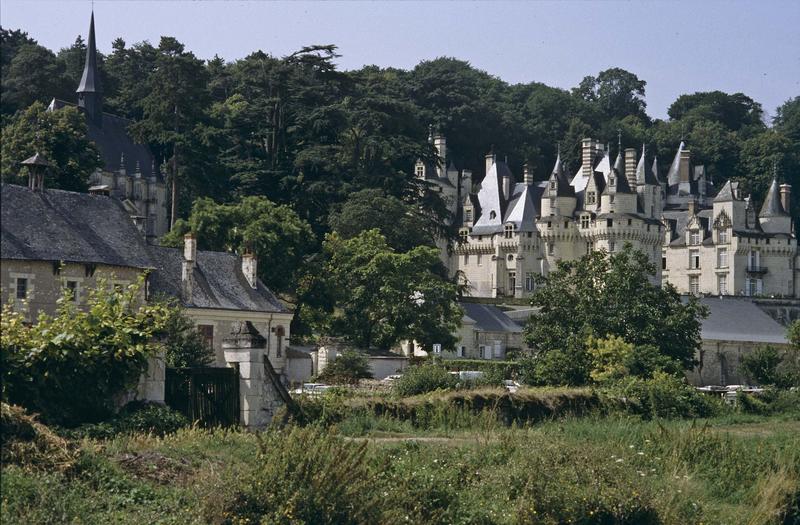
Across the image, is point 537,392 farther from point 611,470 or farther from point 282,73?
point 282,73

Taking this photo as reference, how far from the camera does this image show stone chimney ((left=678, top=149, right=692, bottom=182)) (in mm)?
136250

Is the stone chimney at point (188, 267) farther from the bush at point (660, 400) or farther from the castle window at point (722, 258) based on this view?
the castle window at point (722, 258)

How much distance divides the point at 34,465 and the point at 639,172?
109 m

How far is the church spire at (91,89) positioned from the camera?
70.1 metres

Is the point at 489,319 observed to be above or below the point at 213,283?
below

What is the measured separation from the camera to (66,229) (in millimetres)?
33062

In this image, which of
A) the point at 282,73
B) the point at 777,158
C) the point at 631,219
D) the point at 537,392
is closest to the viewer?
the point at 537,392

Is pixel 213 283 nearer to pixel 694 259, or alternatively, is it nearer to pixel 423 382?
pixel 423 382

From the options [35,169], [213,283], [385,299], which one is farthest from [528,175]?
[35,169]

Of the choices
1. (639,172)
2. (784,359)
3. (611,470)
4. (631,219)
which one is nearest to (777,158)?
(639,172)

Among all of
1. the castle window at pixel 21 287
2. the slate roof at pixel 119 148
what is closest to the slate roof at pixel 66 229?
the castle window at pixel 21 287

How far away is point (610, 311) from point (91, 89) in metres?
32.4

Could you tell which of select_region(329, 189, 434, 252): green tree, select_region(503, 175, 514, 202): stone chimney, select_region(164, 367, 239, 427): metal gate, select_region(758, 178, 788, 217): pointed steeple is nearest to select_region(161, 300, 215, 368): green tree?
select_region(164, 367, 239, 427): metal gate

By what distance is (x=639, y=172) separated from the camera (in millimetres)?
125125
